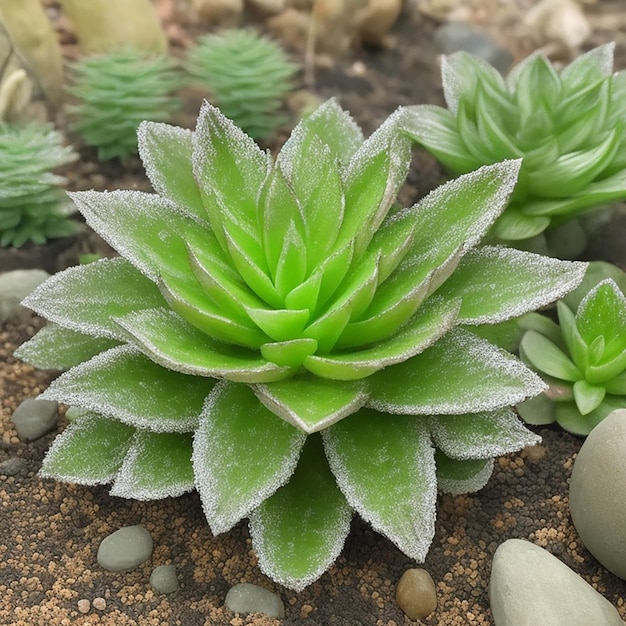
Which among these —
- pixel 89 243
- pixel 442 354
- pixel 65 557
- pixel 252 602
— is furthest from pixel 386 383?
pixel 89 243

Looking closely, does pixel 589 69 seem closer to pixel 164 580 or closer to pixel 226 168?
pixel 226 168

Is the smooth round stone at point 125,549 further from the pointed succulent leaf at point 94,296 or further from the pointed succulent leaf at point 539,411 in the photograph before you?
the pointed succulent leaf at point 539,411

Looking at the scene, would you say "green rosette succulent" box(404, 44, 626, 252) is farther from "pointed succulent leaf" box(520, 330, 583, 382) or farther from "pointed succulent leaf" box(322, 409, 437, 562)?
"pointed succulent leaf" box(322, 409, 437, 562)

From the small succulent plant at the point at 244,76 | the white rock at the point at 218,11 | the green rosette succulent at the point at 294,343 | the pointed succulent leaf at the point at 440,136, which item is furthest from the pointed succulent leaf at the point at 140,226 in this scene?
the white rock at the point at 218,11

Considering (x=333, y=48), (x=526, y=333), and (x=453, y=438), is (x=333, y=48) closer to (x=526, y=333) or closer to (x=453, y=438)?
(x=526, y=333)

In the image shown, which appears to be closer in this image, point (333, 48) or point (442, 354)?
point (442, 354)

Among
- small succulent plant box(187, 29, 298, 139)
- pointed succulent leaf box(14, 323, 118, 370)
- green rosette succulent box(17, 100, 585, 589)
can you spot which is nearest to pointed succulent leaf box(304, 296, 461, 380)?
green rosette succulent box(17, 100, 585, 589)

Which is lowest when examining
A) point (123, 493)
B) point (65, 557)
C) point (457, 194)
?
point (65, 557)
